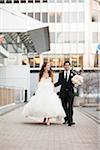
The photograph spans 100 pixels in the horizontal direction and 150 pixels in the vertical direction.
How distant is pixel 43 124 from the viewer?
16156 millimetres

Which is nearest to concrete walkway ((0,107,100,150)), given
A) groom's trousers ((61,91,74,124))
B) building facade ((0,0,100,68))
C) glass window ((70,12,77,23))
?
groom's trousers ((61,91,74,124))

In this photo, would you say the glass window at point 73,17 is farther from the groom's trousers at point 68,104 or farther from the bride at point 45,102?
the groom's trousers at point 68,104

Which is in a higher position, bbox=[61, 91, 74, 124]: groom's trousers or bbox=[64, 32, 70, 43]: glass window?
bbox=[64, 32, 70, 43]: glass window

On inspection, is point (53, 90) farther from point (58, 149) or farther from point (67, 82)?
point (58, 149)

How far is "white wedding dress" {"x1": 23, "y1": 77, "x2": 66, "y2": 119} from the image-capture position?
52.7 ft

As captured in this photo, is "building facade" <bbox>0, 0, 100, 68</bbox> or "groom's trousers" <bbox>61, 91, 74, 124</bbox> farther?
"building facade" <bbox>0, 0, 100, 68</bbox>

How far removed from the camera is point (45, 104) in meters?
16.3

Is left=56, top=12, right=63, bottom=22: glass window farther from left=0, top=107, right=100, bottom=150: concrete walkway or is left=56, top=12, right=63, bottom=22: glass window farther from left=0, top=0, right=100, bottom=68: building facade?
left=0, top=107, right=100, bottom=150: concrete walkway

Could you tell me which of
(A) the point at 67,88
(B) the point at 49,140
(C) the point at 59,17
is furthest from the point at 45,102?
(C) the point at 59,17

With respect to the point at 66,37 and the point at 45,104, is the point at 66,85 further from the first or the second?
the point at 66,37

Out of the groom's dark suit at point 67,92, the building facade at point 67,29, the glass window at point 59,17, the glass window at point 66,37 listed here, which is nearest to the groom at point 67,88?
the groom's dark suit at point 67,92

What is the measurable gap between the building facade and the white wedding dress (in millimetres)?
66669

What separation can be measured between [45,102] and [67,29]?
2787 inches

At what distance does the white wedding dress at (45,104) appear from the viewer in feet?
52.7
